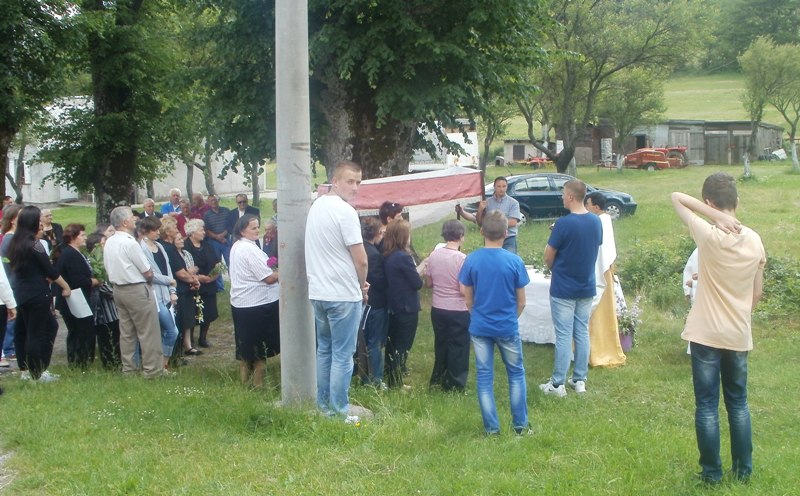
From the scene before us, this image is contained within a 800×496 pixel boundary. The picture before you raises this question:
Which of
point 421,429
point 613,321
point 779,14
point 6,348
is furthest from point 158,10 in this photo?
point 779,14

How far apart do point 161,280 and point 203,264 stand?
1279 mm

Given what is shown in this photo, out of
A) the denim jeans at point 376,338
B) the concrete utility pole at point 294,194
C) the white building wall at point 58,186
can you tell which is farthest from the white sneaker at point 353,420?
the white building wall at point 58,186

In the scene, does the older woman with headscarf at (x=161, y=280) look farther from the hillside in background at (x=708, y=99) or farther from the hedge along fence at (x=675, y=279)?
the hillside in background at (x=708, y=99)

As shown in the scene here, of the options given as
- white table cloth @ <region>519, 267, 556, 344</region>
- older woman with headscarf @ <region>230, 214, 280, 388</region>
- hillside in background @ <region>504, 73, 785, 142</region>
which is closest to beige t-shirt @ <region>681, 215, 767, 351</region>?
older woman with headscarf @ <region>230, 214, 280, 388</region>

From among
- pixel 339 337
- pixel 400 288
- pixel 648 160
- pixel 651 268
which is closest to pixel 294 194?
pixel 339 337

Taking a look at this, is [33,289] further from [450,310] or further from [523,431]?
[523,431]

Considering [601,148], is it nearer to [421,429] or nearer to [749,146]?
[749,146]

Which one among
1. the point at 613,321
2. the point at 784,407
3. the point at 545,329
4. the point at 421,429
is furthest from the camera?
the point at 545,329

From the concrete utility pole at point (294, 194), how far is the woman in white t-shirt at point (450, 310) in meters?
1.49

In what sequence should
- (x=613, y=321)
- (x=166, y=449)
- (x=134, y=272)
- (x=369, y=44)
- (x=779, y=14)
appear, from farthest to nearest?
(x=779, y=14)
(x=369, y=44)
(x=613, y=321)
(x=134, y=272)
(x=166, y=449)

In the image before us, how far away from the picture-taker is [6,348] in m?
9.47

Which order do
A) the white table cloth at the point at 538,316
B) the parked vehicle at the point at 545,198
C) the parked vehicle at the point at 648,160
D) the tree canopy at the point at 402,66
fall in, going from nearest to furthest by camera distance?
1. the white table cloth at the point at 538,316
2. the tree canopy at the point at 402,66
3. the parked vehicle at the point at 545,198
4. the parked vehicle at the point at 648,160

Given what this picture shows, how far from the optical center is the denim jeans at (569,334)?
7344 mm

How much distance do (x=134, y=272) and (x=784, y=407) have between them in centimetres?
592
